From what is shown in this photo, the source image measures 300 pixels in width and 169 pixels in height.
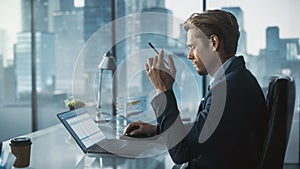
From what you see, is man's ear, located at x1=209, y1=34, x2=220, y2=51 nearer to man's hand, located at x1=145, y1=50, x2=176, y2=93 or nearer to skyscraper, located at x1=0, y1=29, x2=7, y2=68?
man's hand, located at x1=145, y1=50, x2=176, y2=93

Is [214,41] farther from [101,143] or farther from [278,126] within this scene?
[101,143]

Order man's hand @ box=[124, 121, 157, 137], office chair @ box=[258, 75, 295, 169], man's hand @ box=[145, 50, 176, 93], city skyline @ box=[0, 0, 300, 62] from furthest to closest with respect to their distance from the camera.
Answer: city skyline @ box=[0, 0, 300, 62], man's hand @ box=[124, 121, 157, 137], man's hand @ box=[145, 50, 176, 93], office chair @ box=[258, 75, 295, 169]

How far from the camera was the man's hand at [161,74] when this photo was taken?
49.8 inches

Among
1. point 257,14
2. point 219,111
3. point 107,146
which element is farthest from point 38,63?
point 219,111

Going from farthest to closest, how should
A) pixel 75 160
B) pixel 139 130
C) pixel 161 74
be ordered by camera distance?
pixel 139 130
pixel 75 160
pixel 161 74

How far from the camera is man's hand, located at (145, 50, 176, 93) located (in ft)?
4.15

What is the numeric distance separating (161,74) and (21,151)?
0.56 m

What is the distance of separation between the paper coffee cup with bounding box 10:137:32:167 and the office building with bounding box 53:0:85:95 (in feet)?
8.52

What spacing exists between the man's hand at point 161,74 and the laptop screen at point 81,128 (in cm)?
43

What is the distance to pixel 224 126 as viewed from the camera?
1.15 meters

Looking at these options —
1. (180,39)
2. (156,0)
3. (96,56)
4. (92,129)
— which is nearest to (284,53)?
(180,39)

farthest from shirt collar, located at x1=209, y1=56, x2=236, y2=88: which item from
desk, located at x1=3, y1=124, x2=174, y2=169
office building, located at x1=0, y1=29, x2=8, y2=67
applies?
office building, located at x1=0, y1=29, x2=8, y2=67

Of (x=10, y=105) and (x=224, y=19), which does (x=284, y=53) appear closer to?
(x=224, y=19)

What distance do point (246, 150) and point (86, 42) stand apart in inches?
118
